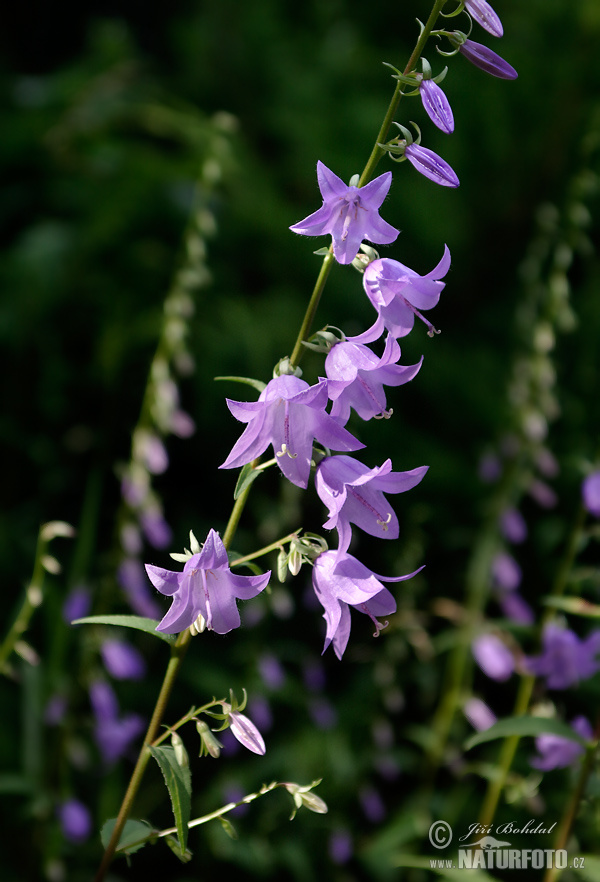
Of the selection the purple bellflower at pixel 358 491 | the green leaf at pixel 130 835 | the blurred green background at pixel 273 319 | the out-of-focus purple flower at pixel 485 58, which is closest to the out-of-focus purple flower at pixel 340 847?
the blurred green background at pixel 273 319

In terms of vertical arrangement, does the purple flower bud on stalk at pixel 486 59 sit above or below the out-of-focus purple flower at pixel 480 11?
below

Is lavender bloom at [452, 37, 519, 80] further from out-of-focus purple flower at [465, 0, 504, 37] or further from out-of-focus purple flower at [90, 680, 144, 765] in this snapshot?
out-of-focus purple flower at [90, 680, 144, 765]

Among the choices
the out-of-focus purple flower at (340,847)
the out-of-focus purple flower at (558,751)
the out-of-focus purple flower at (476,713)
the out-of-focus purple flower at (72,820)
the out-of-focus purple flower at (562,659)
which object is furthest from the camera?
the out-of-focus purple flower at (340,847)

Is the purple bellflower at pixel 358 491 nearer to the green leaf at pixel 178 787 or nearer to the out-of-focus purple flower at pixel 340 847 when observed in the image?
the green leaf at pixel 178 787

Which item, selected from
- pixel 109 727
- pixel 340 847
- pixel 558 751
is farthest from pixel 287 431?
pixel 340 847

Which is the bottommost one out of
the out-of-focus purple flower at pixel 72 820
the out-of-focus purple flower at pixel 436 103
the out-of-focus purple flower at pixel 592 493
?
the out-of-focus purple flower at pixel 72 820

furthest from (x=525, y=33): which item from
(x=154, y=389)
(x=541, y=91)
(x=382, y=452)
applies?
(x=154, y=389)

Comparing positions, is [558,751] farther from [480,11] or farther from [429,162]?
[480,11]
